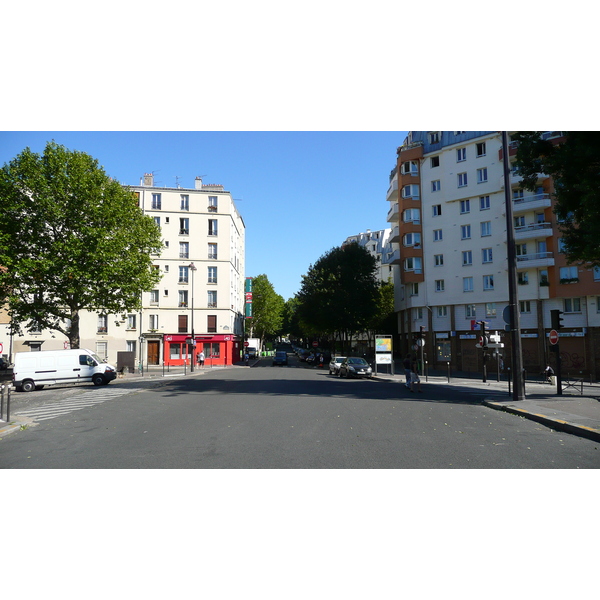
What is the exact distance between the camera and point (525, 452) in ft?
30.0

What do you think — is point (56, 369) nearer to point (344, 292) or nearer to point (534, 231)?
point (344, 292)

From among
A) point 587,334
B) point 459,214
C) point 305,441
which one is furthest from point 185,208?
point 305,441

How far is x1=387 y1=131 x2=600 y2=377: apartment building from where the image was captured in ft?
132

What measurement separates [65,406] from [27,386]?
1095cm

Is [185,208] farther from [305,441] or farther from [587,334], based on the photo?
[305,441]

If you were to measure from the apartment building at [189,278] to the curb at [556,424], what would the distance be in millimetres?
47263

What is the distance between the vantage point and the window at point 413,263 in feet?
165

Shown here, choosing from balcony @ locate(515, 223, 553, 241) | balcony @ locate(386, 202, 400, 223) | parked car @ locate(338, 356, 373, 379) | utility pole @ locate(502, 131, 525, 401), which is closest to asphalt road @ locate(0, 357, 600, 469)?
utility pole @ locate(502, 131, 525, 401)

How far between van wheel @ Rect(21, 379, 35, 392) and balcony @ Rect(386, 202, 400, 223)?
37238 millimetres

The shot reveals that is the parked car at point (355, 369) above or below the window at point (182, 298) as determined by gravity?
below

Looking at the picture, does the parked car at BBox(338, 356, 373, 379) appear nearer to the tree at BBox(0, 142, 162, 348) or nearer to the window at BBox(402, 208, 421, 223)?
the tree at BBox(0, 142, 162, 348)

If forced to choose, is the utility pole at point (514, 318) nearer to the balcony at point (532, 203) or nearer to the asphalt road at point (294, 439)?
the asphalt road at point (294, 439)

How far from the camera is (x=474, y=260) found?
45.9 metres

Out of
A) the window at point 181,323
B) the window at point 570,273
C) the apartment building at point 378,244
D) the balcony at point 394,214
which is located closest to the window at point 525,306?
the window at point 570,273
